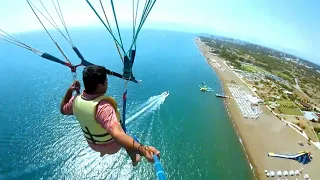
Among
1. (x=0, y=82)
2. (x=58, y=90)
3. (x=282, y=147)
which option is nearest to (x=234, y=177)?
(x=282, y=147)

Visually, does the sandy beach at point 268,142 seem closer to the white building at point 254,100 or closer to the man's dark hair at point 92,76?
the white building at point 254,100

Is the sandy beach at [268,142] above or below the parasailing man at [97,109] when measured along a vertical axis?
below

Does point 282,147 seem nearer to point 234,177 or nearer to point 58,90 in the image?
point 234,177

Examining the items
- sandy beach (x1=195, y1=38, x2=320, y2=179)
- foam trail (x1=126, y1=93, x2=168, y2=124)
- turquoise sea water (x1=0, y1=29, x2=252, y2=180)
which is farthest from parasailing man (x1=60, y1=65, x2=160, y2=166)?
foam trail (x1=126, y1=93, x2=168, y2=124)

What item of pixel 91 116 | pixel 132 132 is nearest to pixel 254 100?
pixel 132 132

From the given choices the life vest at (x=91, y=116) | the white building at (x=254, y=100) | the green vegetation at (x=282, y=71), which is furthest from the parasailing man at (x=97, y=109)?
the green vegetation at (x=282, y=71)

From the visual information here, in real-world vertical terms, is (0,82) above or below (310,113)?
below
